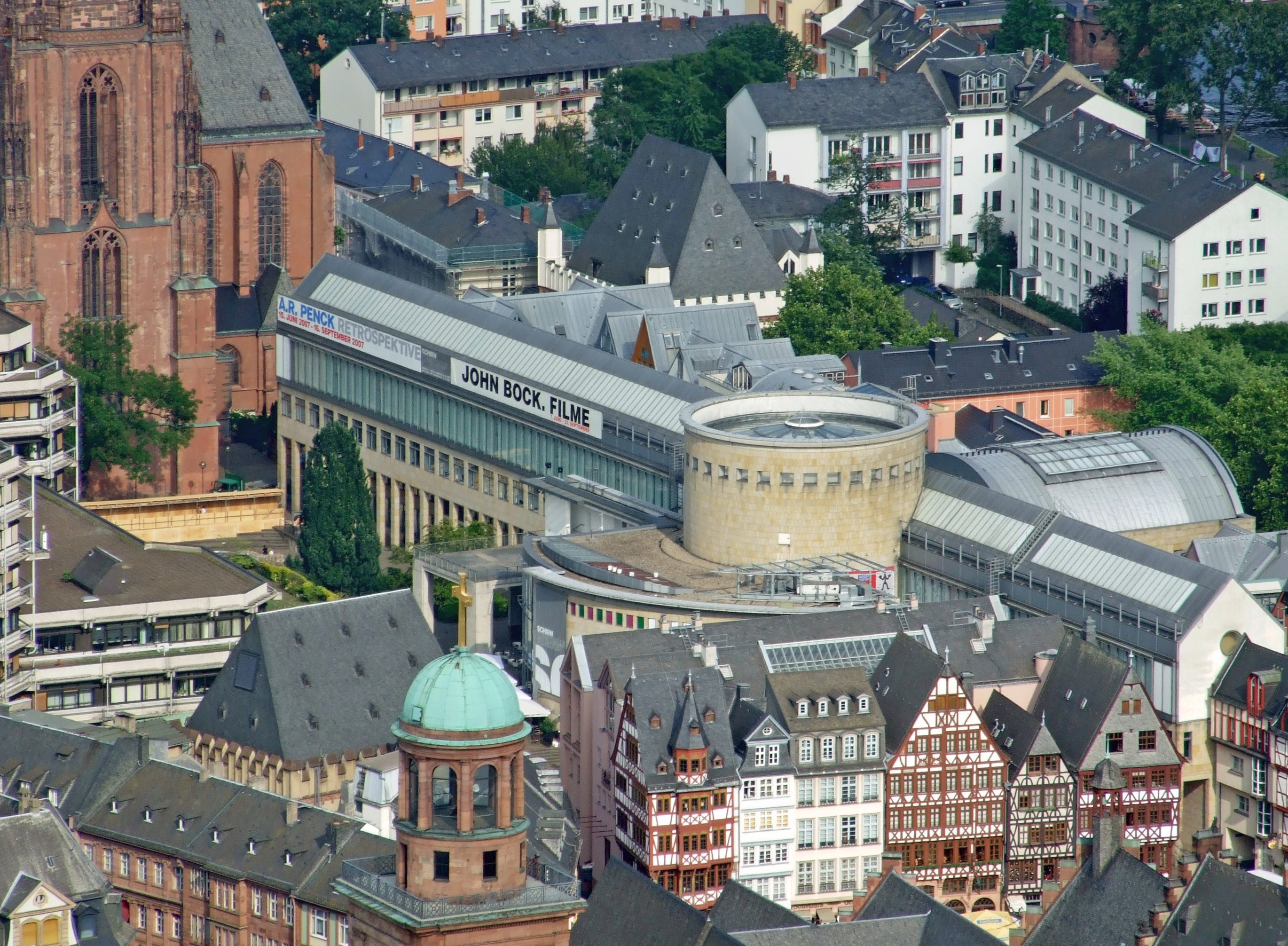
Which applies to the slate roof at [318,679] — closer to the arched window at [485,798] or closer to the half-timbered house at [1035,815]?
the half-timbered house at [1035,815]

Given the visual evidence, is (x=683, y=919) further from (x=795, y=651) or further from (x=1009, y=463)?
(x=1009, y=463)

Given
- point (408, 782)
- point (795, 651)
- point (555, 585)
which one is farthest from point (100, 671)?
point (408, 782)

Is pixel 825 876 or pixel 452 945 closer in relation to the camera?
pixel 452 945

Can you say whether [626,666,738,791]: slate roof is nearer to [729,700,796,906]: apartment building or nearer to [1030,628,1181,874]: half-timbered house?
[729,700,796,906]: apartment building

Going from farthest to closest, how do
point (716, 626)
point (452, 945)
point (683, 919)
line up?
1. point (716, 626)
2. point (683, 919)
3. point (452, 945)

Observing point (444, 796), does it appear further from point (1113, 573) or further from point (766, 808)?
point (1113, 573)

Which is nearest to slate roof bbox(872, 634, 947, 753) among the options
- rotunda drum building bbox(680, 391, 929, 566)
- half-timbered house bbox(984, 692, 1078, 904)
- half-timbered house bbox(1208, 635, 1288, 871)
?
half-timbered house bbox(984, 692, 1078, 904)
